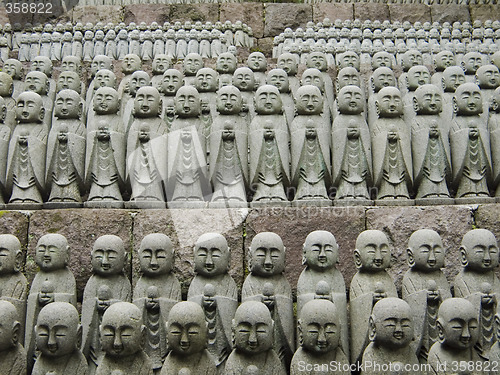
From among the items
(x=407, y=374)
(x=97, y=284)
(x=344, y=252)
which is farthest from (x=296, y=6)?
(x=407, y=374)

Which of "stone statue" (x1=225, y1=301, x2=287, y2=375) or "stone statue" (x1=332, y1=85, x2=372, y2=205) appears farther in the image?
"stone statue" (x1=332, y1=85, x2=372, y2=205)

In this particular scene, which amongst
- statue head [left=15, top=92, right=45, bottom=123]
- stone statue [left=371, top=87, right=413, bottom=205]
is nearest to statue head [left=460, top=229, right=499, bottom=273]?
stone statue [left=371, top=87, right=413, bottom=205]

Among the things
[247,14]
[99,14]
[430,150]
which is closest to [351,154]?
[430,150]

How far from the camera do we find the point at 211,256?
6.31 meters

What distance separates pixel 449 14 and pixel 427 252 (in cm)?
993

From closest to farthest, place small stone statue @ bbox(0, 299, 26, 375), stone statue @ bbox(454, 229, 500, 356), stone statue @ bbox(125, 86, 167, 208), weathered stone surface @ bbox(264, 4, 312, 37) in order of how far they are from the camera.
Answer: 1. small stone statue @ bbox(0, 299, 26, 375)
2. stone statue @ bbox(454, 229, 500, 356)
3. stone statue @ bbox(125, 86, 167, 208)
4. weathered stone surface @ bbox(264, 4, 312, 37)

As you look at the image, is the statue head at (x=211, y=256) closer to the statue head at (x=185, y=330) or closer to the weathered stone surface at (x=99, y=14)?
the statue head at (x=185, y=330)

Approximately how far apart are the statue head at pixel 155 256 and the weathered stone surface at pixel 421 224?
2.14 metres

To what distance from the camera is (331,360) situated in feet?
18.1

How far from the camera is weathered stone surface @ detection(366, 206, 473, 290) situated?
6.99 metres

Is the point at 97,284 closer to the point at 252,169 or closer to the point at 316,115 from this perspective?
the point at 252,169

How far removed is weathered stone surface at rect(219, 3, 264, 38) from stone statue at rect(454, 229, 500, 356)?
911 cm

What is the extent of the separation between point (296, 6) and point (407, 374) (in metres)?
10.7

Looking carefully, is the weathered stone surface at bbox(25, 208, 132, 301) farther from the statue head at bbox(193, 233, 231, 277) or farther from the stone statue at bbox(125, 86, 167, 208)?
the statue head at bbox(193, 233, 231, 277)
